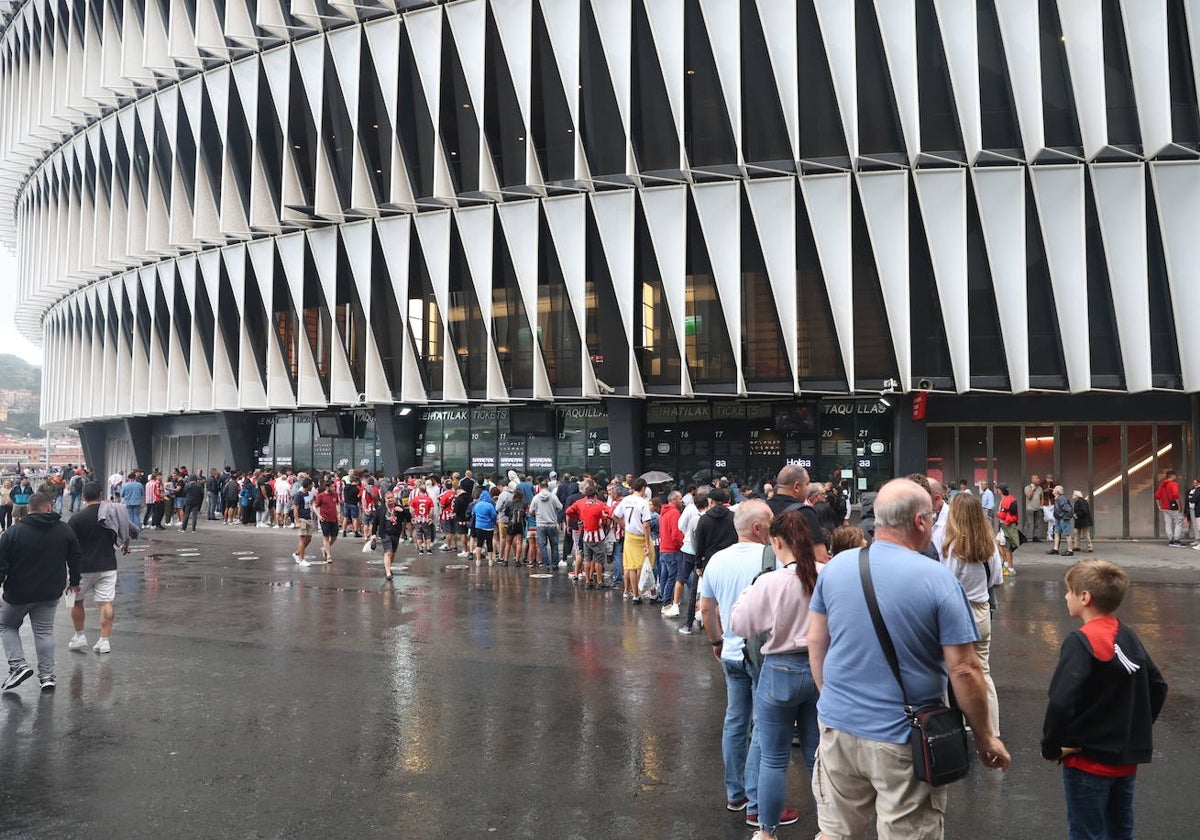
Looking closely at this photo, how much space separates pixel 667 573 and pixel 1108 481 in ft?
56.5

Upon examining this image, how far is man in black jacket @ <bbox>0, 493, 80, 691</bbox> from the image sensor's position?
8.88 metres

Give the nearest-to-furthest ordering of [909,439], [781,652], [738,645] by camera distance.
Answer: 1. [781,652]
2. [738,645]
3. [909,439]

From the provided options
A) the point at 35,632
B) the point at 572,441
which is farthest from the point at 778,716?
the point at 572,441

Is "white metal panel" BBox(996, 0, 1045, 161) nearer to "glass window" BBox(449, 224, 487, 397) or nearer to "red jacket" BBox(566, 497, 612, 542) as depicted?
"red jacket" BBox(566, 497, 612, 542)

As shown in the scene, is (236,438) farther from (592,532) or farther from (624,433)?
(592,532)

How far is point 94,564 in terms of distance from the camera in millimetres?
10656

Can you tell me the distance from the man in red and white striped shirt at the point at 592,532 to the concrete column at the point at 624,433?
11312 millimetres

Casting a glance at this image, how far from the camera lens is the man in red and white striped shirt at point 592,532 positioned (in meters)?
16.0

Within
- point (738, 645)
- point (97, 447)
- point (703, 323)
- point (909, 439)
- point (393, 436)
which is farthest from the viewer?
point (97, 447)

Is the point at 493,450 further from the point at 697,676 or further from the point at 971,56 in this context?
the point at 697,676

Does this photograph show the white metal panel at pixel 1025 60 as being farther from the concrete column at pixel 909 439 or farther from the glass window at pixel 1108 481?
the glass window at pixel 1108 481

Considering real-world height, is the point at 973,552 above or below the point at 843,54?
below

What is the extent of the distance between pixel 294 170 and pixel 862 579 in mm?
30845

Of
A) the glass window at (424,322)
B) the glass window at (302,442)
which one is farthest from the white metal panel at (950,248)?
the glass window at (302,442)
